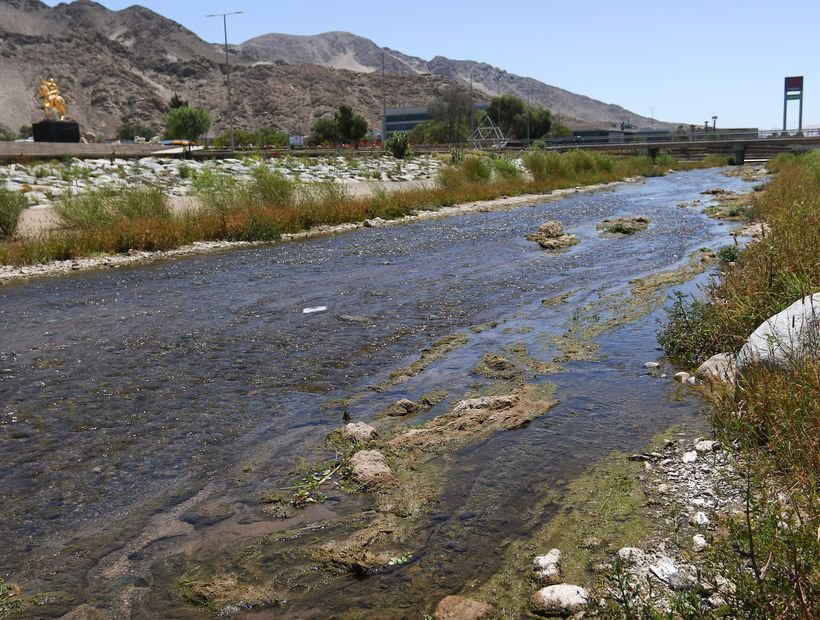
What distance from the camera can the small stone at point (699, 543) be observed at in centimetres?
495

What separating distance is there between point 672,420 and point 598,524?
2.56 metres

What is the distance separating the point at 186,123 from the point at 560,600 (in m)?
120

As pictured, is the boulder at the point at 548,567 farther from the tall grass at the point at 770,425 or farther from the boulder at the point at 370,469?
the boulder at the point at 370,469

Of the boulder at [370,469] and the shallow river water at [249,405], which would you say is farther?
the boulder at [370,469]

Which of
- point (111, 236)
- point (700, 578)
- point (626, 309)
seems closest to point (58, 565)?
point (700, 578)

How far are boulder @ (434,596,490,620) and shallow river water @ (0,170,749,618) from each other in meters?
0.17

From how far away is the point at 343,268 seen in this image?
1912 centimetres

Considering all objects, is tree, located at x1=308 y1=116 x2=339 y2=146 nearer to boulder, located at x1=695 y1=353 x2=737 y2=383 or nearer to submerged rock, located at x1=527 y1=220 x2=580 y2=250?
submerged rock, located at x1=527 y1=220 x2=580 y2=250

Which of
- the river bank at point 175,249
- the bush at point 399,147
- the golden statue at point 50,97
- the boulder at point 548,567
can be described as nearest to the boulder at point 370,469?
the boulder at point 548,567

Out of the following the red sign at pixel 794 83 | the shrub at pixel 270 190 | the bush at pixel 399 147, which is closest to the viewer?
the shrub at pixel 270 190

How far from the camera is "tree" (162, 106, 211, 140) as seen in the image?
115 meters

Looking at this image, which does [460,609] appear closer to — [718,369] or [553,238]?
[718,369]

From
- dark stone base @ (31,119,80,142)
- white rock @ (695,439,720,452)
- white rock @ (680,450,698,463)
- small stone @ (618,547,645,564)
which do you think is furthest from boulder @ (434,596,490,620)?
dark stone base @ (31,119,80,142)

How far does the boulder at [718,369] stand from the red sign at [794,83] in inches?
6542
